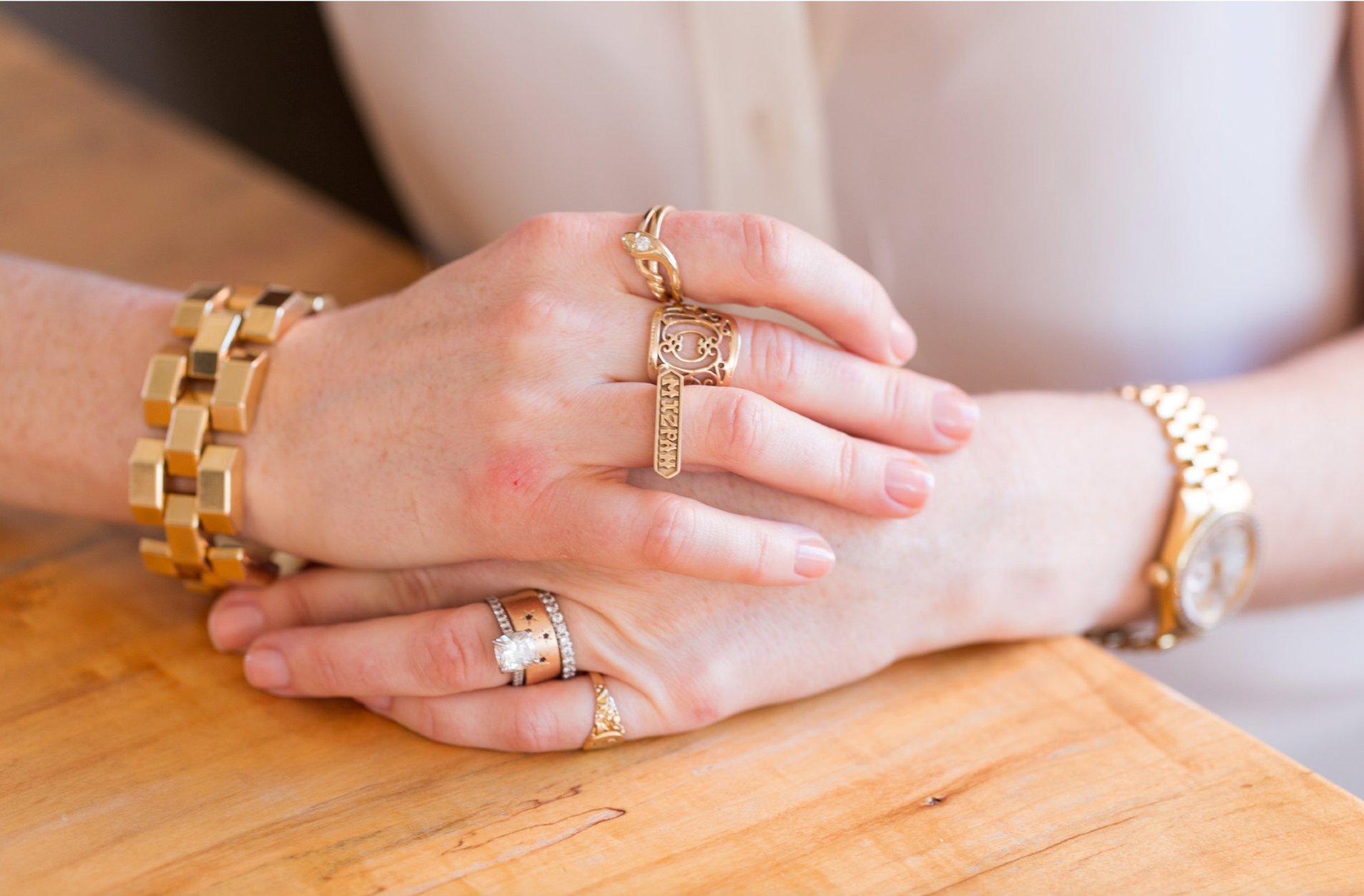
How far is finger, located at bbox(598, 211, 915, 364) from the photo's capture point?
0.64 m

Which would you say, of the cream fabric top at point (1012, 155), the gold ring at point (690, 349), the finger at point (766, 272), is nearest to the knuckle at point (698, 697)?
the gold ring at point (690, 349)

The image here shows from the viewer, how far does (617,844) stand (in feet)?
1.80

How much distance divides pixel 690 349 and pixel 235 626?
0.34 meters

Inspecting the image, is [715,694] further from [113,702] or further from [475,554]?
[113,702]

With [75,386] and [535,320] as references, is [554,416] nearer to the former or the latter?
[535,320]

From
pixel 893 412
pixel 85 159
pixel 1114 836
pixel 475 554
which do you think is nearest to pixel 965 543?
pixel 893 412

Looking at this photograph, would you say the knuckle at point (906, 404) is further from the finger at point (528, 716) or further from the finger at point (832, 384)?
the finger at point (528, 716)

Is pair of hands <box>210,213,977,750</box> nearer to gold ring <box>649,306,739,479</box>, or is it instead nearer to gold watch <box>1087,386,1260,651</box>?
gold ring <box>649,306,739,479</box>

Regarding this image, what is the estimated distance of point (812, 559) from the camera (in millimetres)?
635

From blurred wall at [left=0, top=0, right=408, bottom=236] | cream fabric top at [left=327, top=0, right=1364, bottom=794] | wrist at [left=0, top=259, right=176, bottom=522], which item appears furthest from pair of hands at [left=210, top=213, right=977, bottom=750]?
blurred wall at [left=0, top=0, right=408, bottom=236]

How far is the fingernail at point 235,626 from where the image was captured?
0.70 metres

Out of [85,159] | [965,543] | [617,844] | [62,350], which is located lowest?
[617,844]

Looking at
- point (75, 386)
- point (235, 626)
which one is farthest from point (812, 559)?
point (75, 386)

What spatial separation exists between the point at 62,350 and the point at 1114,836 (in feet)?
2.37
